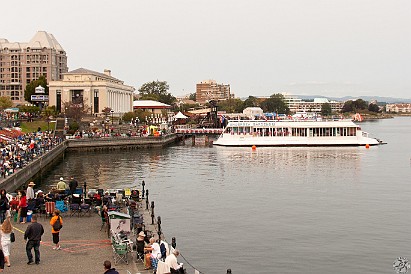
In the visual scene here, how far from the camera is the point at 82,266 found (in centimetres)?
1836

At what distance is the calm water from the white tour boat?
61.6 ft

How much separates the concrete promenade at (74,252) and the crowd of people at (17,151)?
55.7 ft

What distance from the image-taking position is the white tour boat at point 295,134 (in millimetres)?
92938

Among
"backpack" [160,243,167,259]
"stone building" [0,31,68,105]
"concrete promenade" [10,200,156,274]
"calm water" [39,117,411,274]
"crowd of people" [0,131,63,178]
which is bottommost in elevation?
"calm water" [39,117,411,274]

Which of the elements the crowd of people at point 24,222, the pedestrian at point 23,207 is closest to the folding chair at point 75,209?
the crowd of people at point 24,222

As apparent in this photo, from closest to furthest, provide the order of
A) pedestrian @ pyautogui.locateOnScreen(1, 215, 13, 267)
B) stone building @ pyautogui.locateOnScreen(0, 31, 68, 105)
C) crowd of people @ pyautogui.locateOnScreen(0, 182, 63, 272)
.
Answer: pedestrian @ pyautogui.locateOnScreen(1, 215, 13, 267) < crowd of people @ pyautogui.locateOnScreen(0, 182, 63, 272) < stone building @ pyautogui.locateOnScreen(0, 31, 68, 105)

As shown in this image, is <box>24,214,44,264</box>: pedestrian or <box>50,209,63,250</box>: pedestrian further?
<box>50,209,63,250</box>: pedestrian

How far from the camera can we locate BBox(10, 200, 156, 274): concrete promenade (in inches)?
711

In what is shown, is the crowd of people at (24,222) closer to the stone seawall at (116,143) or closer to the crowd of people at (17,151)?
the crowd of people at (17,151)

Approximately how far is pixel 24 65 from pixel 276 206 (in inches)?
6340

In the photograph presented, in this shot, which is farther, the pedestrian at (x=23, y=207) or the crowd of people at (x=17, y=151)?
the crowd of people at (x=17, y=151)

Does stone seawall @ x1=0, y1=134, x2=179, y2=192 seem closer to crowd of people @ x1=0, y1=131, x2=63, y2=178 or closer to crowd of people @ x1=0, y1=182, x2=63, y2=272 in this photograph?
crowd of people @ x1=0, y1=131, x2=63, y2=178

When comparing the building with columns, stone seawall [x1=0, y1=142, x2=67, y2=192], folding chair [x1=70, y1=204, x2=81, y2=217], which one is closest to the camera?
folding chair [x1=70, y1=204, x2=81, y2=217]

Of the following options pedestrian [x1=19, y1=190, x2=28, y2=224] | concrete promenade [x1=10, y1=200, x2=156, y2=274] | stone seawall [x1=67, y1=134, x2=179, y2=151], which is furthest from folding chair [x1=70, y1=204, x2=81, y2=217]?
stone seawall [x1=67, y1=134, x2=179, y2=151]
